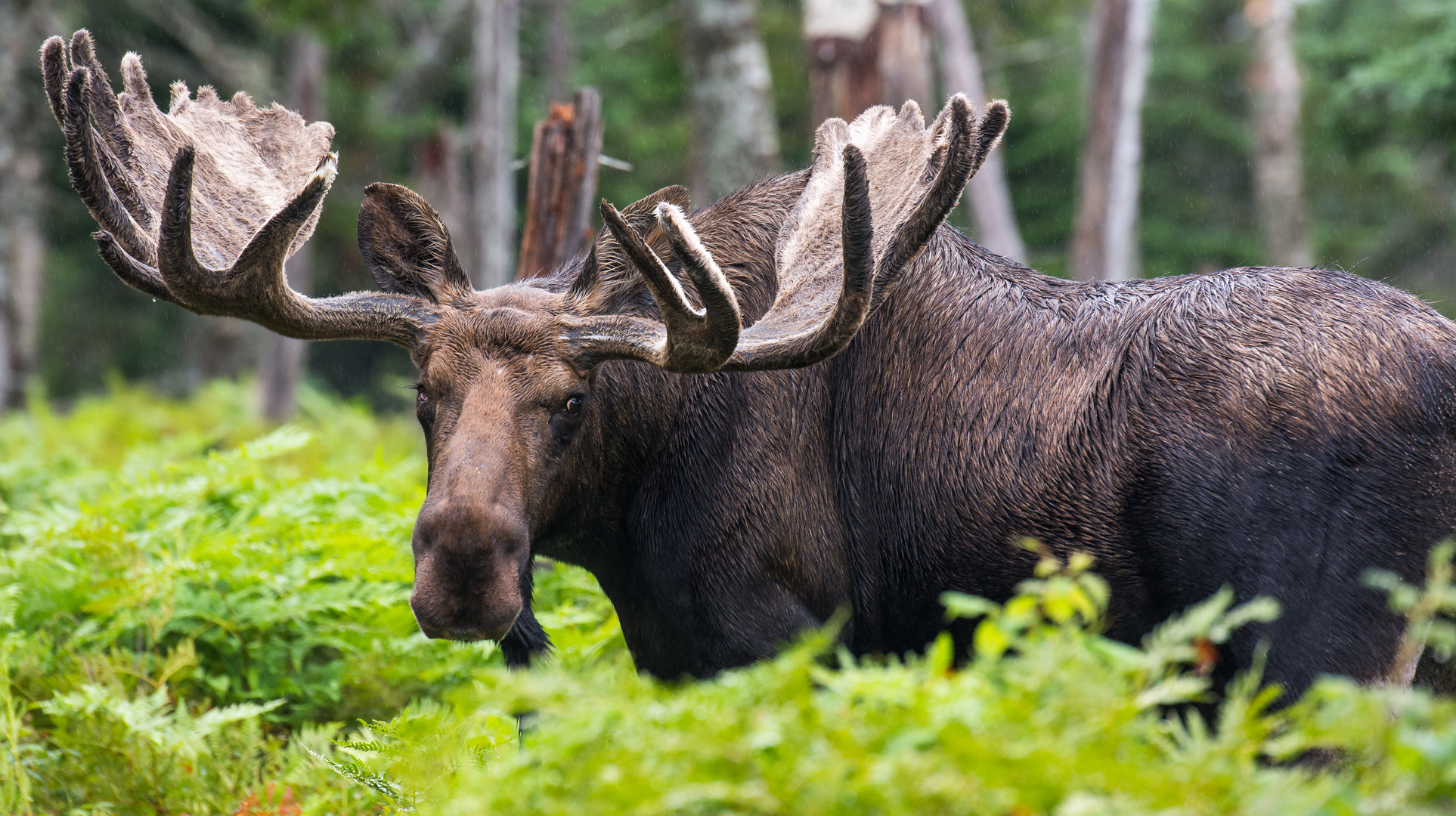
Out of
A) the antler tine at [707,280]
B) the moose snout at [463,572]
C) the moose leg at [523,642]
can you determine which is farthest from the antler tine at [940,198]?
the moose leg at [523,642]

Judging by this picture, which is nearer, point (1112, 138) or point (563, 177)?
point (563, 177)

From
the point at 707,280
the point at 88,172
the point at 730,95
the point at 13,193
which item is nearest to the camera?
the point at 707,280

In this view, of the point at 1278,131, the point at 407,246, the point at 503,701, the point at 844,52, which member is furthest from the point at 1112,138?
the point at 503,701

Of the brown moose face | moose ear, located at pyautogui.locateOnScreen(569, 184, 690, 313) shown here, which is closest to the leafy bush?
the brown moose face

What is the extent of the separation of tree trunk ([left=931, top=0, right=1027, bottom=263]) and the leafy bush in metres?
7.21

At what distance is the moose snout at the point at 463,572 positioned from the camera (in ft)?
11.4

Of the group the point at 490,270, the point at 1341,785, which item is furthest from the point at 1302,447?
the point at 490,270

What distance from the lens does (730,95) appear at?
984 cm

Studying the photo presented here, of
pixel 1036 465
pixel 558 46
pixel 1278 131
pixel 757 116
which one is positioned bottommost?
pixel 1036 465

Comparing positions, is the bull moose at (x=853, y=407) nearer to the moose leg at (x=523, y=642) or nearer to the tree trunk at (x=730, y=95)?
the moose leg at (x=523, y=642)

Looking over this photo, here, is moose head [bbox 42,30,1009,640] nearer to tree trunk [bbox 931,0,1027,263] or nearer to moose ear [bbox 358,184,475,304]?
moose ear [bbox 358,184,475,304]

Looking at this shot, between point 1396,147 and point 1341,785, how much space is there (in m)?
24.4

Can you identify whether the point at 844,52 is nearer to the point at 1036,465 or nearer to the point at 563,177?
the point at 563,177

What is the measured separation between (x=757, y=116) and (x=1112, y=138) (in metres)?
4.69
